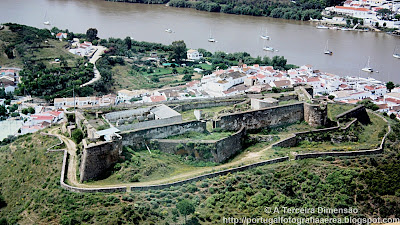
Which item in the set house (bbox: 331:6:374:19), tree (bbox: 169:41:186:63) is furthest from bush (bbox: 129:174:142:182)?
house (bbox: 331:6:374:19)

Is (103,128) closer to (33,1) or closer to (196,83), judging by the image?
(196,83)

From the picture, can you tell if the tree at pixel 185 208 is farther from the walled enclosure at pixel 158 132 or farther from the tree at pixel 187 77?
the tree at pixel 187 77

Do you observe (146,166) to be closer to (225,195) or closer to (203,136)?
(225,195)

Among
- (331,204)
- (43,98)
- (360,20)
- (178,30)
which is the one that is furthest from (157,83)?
(360,20)

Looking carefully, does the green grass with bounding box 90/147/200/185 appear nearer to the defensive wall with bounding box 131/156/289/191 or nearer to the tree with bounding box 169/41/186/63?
the defensive wall with bounding box 131/156/289/191

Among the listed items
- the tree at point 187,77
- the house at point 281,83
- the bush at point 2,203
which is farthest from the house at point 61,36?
the bush at point 2,203
